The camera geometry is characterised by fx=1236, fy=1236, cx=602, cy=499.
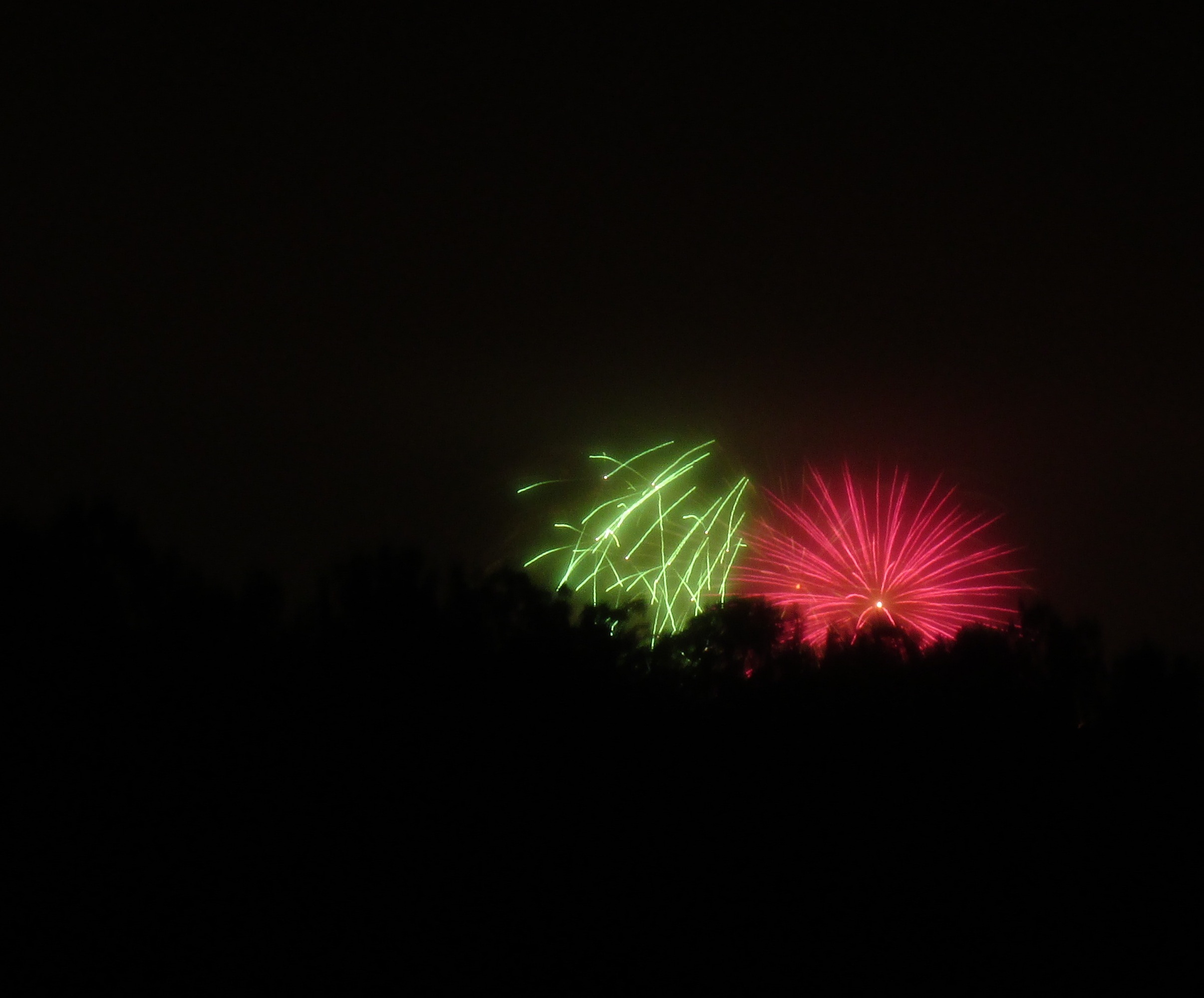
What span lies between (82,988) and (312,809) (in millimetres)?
1625

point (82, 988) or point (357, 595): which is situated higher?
point (357, 595)

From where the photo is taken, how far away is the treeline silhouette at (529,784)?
755 centimetres

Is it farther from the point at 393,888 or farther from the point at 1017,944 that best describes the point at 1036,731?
the point at 393,888

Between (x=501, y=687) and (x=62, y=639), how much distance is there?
118 inches

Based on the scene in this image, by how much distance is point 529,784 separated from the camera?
8516 mm

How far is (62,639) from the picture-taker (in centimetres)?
812

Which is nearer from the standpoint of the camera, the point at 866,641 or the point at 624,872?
the point at 624,872

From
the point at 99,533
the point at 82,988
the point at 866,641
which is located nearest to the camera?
the point at 82,988

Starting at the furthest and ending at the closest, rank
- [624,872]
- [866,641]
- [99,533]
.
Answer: [866,641]
[99,533]
[624,872]

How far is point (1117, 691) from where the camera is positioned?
10.7 meters

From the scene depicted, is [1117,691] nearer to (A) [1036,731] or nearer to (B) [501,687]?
(A) [1036,731]

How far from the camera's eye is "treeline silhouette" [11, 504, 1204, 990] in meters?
7.55

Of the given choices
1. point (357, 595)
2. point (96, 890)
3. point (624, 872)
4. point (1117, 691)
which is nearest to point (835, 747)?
point (624, 872)

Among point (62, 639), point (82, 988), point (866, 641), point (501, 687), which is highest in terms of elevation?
point (866, 641)
